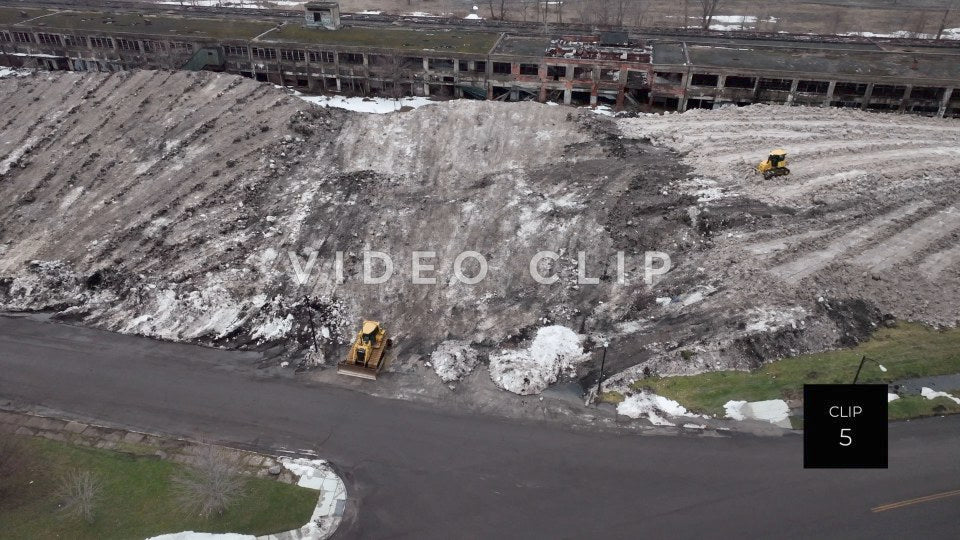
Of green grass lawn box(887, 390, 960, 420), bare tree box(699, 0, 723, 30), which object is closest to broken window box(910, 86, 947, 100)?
bare tree box(699, 0, 723, 30)

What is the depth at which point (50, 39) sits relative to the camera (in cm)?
6794

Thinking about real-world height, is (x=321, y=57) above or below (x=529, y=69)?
above

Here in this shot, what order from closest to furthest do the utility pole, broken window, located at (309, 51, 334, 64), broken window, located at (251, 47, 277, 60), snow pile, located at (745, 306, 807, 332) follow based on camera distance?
the utility pole < snow pile, located at (745, 306, 807, 332) < broken window, located at (309, 51, 334, 64) < broken window, located at (251, 47, 277, 60)

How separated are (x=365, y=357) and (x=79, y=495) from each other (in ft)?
38.3

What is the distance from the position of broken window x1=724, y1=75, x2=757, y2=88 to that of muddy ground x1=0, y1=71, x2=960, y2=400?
26.9ft

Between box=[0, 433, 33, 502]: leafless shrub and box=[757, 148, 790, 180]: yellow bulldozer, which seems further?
box=[757, 148, 790, 180]: yellow bulldozer

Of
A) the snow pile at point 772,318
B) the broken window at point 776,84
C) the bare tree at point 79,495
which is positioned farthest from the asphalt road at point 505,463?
the broken window at point 776,84

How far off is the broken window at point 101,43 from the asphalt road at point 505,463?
51985 millimetres

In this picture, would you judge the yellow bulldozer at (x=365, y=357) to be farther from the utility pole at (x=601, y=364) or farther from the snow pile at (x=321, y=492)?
the utility pole at (x=601, y=364)

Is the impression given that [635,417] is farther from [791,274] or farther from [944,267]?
[944,267]

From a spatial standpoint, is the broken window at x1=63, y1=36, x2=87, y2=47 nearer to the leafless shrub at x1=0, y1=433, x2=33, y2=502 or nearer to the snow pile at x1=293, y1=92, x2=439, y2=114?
the snow pile at x1=293, y1=92, x2=439, y2=114

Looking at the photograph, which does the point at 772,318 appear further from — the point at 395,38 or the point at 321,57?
the point at 321,57

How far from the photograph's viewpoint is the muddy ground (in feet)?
100

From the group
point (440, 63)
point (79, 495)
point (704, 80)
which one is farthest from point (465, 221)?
point (704, 80)
